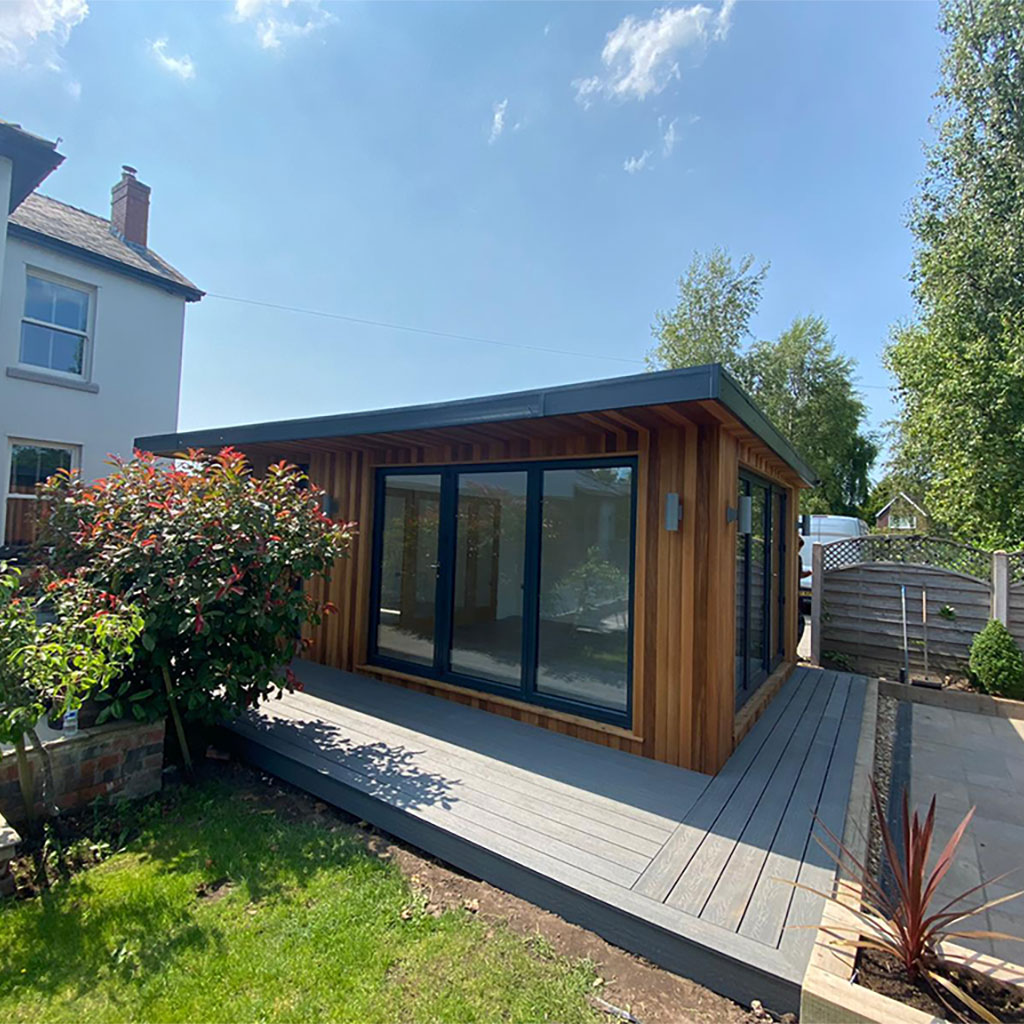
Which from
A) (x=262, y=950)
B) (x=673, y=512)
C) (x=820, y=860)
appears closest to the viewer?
(x=262, y=950)

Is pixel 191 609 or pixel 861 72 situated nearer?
pixel 191 609

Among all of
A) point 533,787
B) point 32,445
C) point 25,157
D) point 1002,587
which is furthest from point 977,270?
point 32,445

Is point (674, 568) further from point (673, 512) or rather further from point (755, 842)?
point (755, 842)

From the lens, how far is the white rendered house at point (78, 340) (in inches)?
317

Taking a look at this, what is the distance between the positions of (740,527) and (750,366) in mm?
15677

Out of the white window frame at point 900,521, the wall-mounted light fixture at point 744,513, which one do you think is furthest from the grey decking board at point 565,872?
the white window frame at point 900,521

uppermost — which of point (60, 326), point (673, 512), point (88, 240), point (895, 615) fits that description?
point (88, 240)

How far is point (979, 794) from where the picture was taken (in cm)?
363

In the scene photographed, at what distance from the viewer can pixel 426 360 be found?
1506 cm

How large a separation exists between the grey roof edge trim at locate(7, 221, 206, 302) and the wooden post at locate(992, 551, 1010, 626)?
1270 centimetres

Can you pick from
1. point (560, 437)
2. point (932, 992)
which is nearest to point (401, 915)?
point (932, 992)

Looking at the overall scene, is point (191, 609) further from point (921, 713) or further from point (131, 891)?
point (921, 713)

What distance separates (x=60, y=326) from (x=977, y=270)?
1576cm

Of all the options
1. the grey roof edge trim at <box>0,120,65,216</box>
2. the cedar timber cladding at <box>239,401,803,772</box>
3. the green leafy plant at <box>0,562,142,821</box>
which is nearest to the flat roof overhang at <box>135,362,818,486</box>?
the cedar timber cladding at <box>239,401,803,772</box>
